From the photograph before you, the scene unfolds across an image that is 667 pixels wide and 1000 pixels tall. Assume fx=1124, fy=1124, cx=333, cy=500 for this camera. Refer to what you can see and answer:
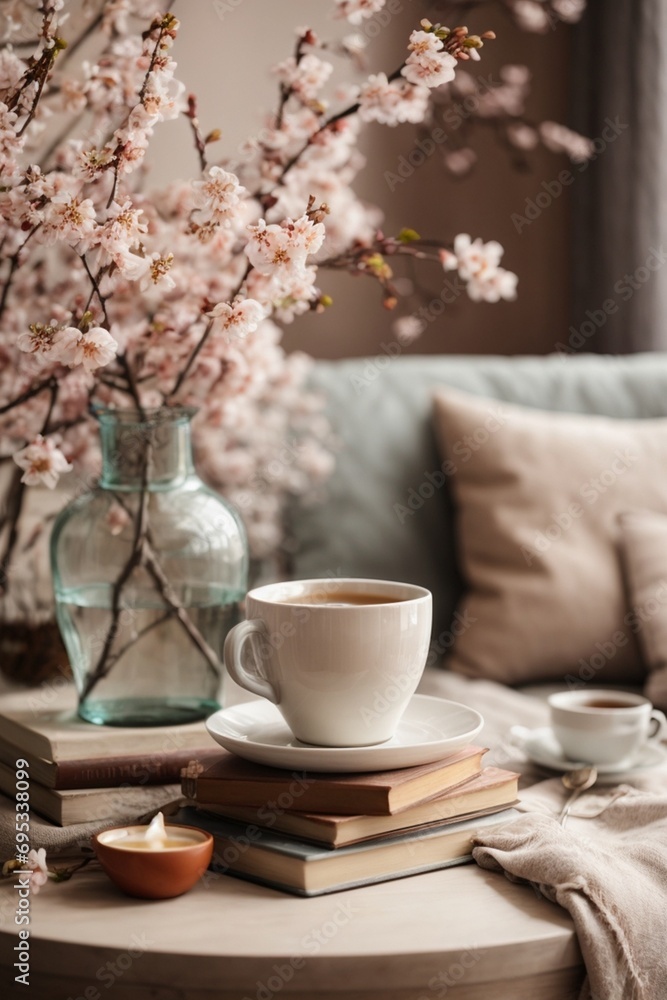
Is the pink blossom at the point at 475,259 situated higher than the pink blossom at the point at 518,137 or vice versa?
the pink blossom at the point at 518,137

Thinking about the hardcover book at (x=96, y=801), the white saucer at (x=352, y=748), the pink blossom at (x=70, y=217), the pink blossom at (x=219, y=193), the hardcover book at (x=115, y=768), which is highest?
the pink blossom at (x=219, y=193)

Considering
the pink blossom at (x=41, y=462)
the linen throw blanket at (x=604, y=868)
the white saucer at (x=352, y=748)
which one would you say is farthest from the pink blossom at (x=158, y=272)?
the linen throw blanket at (x=604, y=868)

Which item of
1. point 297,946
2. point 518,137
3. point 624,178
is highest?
point 518,137

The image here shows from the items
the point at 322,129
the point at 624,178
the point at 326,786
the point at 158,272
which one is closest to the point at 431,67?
the point at 322,129

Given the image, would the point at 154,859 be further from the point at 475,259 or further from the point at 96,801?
the point at 475,259

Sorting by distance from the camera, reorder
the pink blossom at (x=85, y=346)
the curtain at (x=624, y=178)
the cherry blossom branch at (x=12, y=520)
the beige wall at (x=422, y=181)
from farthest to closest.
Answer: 1. the curtain at (x=624, y=178)
2. the beige wall at (x=422, y=181)
3. the cherry blossom branch at (x=12, y=520)
4. the pink blossom at (x=85, y=346)

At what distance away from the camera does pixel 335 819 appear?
0.80 meters

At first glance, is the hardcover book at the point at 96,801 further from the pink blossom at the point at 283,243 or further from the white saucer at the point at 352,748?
the pink blossom at the point at 283,243

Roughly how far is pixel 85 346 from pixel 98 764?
0.36 meters

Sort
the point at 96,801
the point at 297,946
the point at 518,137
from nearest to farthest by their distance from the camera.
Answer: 1. the point at 297,946
2. the point at 96,801
3. the point at 518,137

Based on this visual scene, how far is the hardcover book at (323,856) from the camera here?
0.80 m

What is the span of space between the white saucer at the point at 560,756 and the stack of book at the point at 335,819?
22 centimetres

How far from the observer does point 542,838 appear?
0.85 m

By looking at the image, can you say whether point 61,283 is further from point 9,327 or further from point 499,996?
point 499,996
